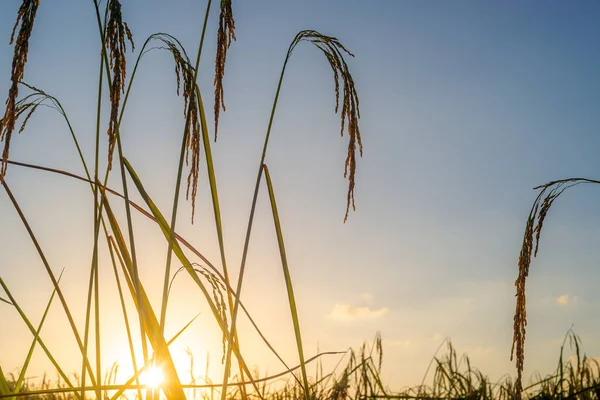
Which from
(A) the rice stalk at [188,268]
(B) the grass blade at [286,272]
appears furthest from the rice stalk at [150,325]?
(B) the grass blade at [286,272]

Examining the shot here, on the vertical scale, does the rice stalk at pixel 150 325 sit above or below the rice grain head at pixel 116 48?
below

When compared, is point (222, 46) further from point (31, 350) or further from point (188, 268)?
point (31, 350)

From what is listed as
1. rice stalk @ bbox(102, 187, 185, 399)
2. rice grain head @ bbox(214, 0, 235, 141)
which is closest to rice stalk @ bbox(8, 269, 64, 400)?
rice stalk @ bbox(102, 187, 185, 399)

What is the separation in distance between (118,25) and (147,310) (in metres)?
0.84

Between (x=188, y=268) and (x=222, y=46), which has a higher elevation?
(x=222, y=46)

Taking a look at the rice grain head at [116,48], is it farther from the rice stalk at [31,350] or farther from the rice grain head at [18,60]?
the rice stalk at [31,350]

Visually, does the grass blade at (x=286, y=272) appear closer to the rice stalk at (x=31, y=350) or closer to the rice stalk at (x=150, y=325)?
the rice stalk at (x=150, y=325)

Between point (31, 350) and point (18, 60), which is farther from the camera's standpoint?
point (31, 350)

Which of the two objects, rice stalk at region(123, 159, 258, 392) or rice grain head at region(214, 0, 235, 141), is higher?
rice grain head at region(214, 0, 235, 141)

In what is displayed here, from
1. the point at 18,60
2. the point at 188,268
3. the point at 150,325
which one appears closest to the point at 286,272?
the point at 188,268

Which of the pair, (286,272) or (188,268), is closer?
(286,272)

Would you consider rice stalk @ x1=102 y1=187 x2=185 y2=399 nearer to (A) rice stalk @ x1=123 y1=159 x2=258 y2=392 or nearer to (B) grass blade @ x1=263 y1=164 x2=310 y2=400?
(A) rice stalk @ x1=123 y1=159 x2=258 y2=392

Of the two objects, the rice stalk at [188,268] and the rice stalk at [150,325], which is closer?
the rice stalk at [150,325]

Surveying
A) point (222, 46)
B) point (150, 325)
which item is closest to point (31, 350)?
point (150, 325)
